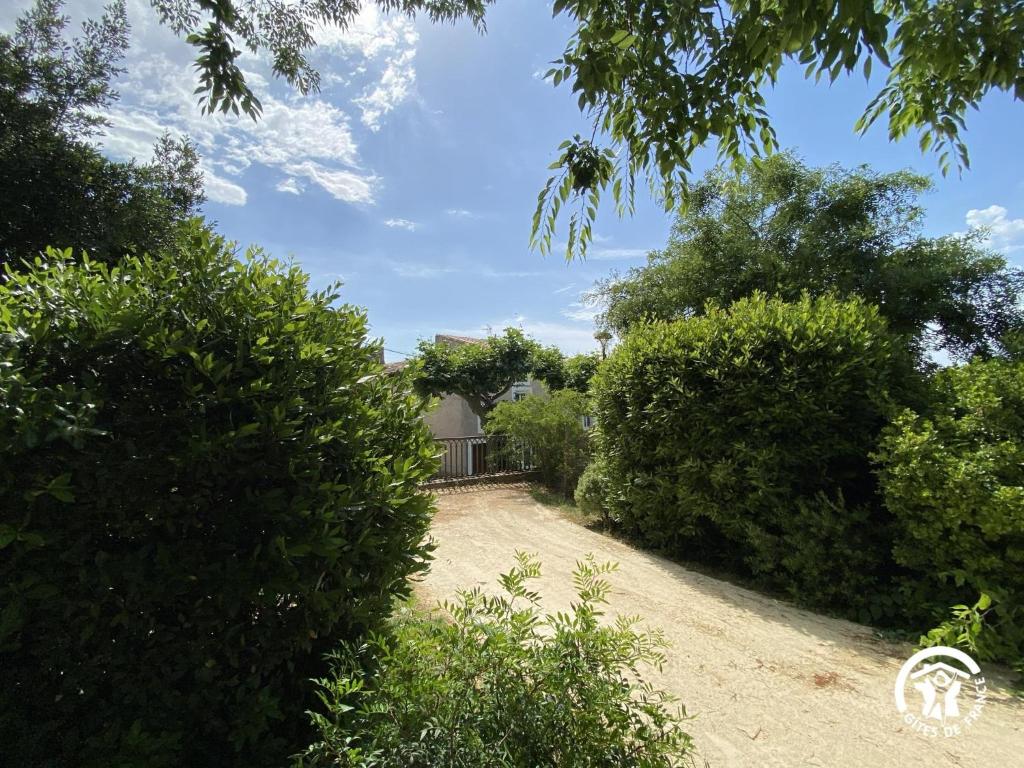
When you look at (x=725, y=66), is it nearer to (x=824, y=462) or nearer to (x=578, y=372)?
(x=824, y=462)

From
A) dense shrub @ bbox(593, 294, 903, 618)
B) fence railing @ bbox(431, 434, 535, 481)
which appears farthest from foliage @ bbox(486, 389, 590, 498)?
dense shrub @ bbox(593, 294, 903, 618)

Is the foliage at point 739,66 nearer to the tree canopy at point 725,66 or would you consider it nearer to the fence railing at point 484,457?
the tree canopy at point 725,66

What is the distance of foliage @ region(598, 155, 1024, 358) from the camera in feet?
23.5

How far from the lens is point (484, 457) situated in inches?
443

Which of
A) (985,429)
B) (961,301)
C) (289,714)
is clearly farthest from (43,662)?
(961,301)

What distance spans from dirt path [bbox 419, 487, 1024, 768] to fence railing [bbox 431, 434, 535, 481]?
16.4 feet

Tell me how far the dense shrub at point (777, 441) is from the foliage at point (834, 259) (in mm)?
1654

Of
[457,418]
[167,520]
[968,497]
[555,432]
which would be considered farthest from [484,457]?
[167,520]

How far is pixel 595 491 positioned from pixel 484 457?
4983 mm

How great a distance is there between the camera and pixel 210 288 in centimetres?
187

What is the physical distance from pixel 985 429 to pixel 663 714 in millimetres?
3442

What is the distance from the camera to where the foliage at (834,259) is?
23.5 feet

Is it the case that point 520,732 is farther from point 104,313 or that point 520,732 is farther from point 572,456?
point 572,456

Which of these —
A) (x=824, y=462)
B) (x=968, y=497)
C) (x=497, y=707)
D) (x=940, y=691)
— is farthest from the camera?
(x=824, y=462)
